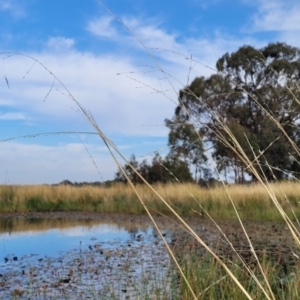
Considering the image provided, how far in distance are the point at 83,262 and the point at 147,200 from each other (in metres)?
7.15

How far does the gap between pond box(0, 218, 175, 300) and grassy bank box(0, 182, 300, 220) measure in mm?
2313

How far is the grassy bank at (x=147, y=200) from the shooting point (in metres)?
11.6

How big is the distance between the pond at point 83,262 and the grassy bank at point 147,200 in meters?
2.31

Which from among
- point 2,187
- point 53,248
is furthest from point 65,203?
point 53,248

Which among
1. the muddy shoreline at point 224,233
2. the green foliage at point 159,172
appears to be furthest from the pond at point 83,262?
the green foliage at point 159,172

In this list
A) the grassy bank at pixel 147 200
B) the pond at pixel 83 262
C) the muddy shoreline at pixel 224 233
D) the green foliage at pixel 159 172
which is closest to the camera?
the pond at pixel 83 262

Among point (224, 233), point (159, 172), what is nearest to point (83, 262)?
point (224, 233)

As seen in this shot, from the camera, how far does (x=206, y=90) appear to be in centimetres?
2423

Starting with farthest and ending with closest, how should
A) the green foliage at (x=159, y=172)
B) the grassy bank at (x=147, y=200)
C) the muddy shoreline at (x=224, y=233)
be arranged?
the green foliage at (x=159, y=172), the grassy bank at (x=147, y=200), the muddy shoreline at (x=224, y=233)

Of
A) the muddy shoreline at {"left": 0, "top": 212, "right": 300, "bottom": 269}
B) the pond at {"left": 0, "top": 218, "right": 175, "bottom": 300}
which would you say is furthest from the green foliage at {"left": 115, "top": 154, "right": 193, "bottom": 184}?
the pond at {"left": 0, "top": 218, "right": 175, "bottom": 300}

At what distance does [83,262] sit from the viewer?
17.5 ft

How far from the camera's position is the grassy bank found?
1164 cm

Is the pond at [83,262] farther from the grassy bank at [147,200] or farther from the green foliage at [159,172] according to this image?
the green foliage at [159,172]

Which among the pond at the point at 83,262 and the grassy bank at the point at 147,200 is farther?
the grassy bank at the point at 147,200
